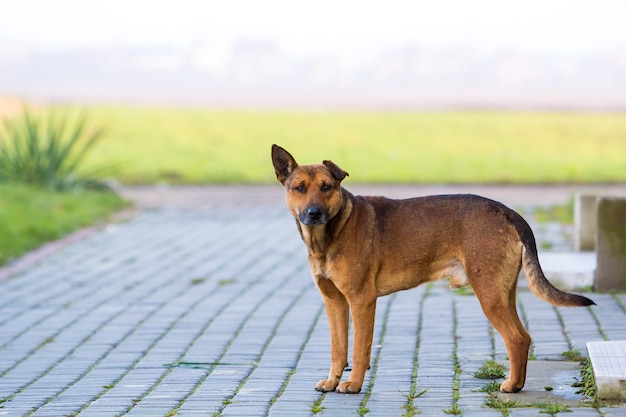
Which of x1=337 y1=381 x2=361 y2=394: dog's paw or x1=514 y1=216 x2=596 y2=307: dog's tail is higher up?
x1=514 y1=216 x2=596 y2=307: dog's tail

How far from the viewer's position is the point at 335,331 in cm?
627

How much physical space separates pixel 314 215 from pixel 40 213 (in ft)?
37.1

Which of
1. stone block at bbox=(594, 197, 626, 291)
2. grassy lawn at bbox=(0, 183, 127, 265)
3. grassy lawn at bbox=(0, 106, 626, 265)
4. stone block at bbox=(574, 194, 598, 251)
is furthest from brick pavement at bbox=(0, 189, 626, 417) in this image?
grassy lawn at bbox=(0, 106, 626, 265)

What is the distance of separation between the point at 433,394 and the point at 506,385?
0.40 metres

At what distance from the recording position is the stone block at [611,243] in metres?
9.12

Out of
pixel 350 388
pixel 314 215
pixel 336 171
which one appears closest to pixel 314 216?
pixel 314 215

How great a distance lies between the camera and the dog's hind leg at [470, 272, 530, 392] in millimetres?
5812

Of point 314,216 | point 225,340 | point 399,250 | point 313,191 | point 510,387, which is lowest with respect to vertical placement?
point 225,340

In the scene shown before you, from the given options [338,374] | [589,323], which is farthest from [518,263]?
[589,323]

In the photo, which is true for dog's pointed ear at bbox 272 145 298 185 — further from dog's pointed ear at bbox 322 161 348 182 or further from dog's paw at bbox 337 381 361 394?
dog's paw at bbox 337 381 361 394

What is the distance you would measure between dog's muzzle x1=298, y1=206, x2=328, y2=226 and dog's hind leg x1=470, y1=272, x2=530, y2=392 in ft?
3.00

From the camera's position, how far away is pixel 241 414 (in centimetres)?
558

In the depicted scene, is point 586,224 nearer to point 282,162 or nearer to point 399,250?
point 399,250

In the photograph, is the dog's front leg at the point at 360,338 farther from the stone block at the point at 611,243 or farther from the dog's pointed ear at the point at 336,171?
the stone block at the point at 611,243
